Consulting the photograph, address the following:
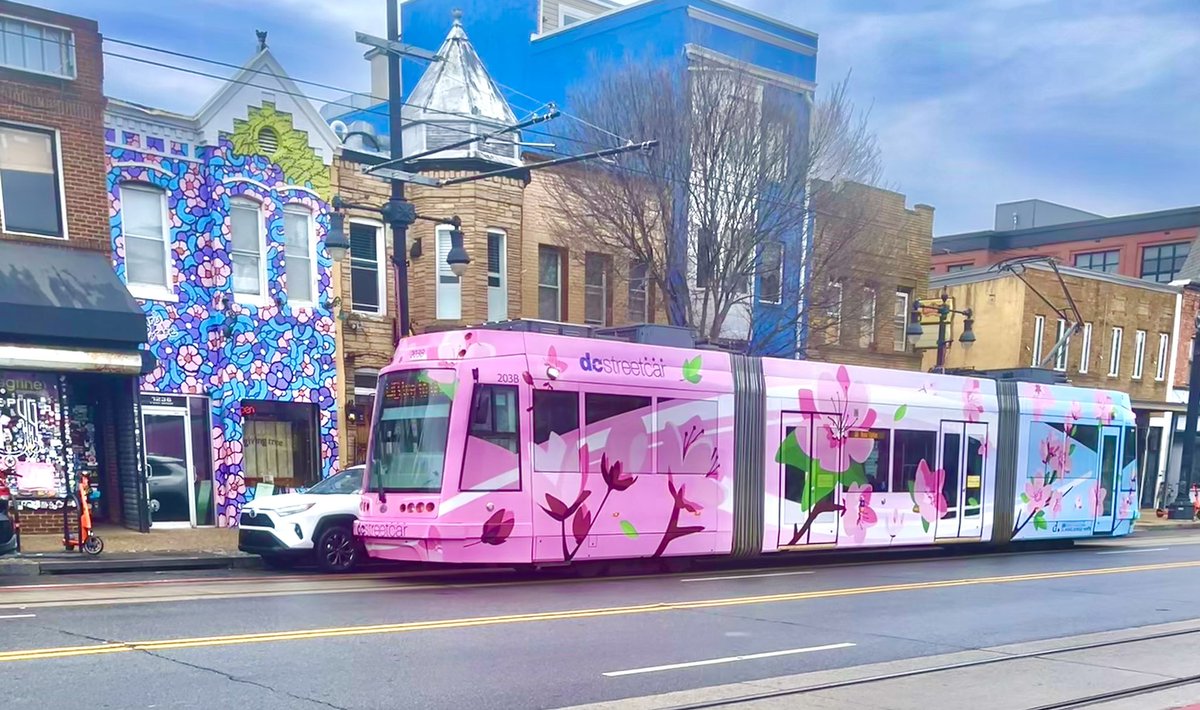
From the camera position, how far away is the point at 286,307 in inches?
728

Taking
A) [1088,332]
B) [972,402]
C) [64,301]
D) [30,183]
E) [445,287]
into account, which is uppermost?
[30,183]

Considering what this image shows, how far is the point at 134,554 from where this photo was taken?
14.0 m

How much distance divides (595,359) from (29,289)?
9.34 metres

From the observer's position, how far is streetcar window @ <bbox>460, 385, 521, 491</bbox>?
450 inches

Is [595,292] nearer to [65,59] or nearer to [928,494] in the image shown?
[928,494]

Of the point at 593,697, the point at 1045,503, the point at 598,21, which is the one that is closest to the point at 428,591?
the point at 593,697

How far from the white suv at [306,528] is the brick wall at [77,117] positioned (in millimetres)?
6426

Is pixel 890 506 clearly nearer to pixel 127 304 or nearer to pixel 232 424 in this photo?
pixel 232 424

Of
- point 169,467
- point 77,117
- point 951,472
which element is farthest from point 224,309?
point 951,472

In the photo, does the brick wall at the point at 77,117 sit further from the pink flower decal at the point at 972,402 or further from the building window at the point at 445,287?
the pink flower decal at the point at 972,402

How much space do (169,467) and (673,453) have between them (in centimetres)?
976

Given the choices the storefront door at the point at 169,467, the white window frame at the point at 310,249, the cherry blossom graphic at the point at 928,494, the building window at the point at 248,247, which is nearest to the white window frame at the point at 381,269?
the white window frame at the point at 310,249

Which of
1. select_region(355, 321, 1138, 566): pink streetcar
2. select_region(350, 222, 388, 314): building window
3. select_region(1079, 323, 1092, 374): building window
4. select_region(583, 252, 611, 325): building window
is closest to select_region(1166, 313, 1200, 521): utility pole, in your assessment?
select_region(1079, 323, 1092, 374): building window

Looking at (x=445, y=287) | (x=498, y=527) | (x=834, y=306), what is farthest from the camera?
(x=445, y=287)
